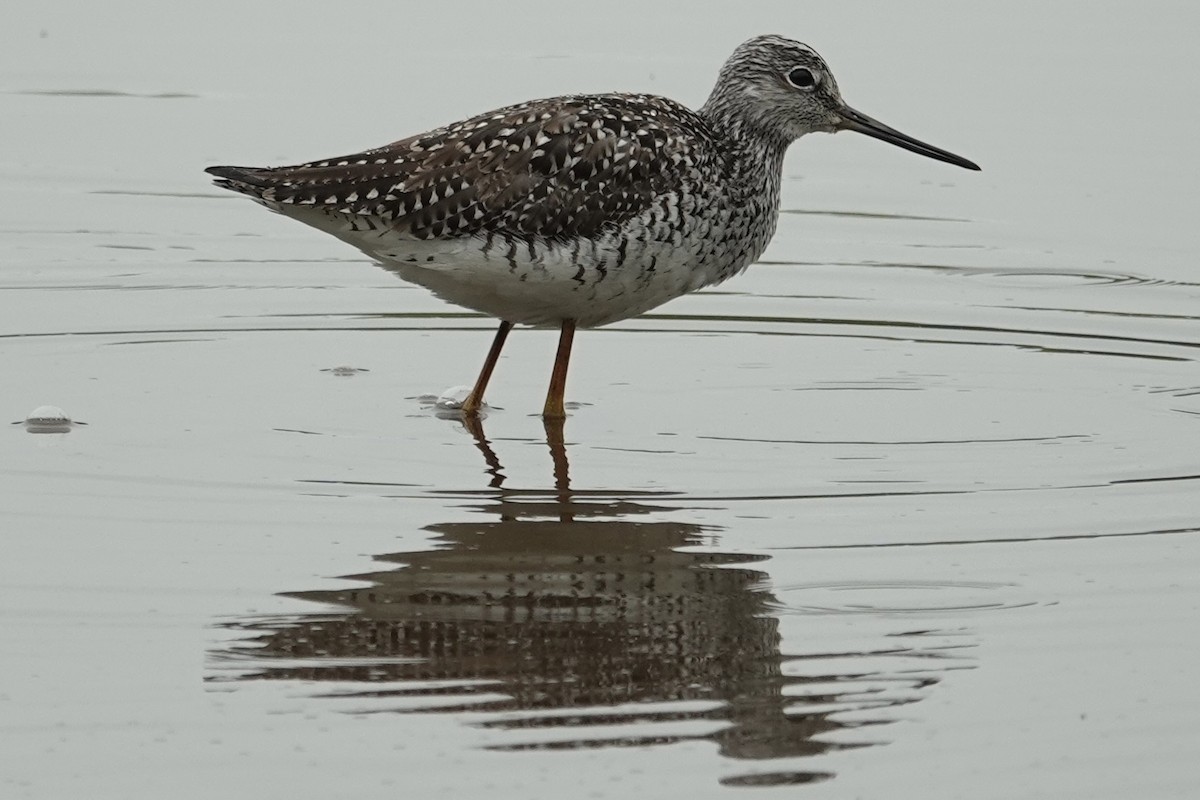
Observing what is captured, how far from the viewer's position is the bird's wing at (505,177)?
32.2ft

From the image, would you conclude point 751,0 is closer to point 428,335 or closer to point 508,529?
point 428,335

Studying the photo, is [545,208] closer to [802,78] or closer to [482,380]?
[482,380]

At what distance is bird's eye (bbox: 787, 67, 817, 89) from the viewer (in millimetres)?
11094

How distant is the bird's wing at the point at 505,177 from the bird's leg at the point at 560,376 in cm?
69

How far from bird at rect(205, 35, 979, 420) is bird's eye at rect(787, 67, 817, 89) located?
881mm

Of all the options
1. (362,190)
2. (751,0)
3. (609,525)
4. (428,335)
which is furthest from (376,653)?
(751,0)

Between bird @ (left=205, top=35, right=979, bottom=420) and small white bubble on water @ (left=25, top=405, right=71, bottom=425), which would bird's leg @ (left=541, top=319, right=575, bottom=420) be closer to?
bird @ (left=205, top=35, right=979, bottom=420)

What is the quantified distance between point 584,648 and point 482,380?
3559 mm

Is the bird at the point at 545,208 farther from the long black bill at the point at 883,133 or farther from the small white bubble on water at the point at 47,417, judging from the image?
the small white bubble on water at the point at 47,417

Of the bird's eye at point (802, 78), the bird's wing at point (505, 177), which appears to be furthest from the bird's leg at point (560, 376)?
the bird's eye at point (802, 78)

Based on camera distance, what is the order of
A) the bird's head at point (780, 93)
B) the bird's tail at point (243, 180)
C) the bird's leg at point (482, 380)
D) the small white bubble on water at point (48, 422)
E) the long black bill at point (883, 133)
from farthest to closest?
the long black bill at point (883, 133) < the bird's head at point (780, 93) < the bird's leg at point (482, 380) < the bird's tail at point (243, 180) < the small white bubble on water at point (48, 422)

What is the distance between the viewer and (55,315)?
1188cm

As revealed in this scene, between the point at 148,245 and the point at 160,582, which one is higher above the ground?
the point at 148,245

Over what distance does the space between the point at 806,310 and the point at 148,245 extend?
4411mm
